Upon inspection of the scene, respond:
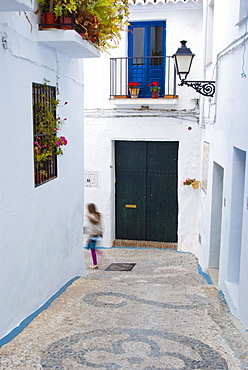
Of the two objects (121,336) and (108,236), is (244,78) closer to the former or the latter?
(121,336)

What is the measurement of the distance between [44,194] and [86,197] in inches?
234

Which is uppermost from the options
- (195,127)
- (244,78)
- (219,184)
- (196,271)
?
(244,78)

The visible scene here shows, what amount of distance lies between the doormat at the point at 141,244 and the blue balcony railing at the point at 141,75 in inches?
142

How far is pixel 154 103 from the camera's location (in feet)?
34.3

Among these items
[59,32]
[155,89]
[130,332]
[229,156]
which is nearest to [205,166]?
[155,89]

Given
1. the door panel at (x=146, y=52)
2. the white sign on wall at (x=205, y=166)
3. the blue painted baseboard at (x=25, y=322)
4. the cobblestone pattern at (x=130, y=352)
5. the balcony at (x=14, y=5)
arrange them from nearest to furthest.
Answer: the balcony at (x=14, y=5) < the cobblestone pattern at (x=130, y=352) < the blue painted baseboard at (x=25, y=322) < the white sign on wall at (x=205, y=166) < the door panel at (x=146, y=52)

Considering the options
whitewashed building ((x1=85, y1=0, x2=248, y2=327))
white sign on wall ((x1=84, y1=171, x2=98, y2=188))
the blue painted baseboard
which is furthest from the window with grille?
white sign on wall ((x1=84, y1=171, x2=98, y2=188))

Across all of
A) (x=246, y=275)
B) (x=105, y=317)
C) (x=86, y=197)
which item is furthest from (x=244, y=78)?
(x=86, y=197)

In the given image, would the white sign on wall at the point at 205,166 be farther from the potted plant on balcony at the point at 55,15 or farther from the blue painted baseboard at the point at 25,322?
the potted plant on balcony at the point at 55,15

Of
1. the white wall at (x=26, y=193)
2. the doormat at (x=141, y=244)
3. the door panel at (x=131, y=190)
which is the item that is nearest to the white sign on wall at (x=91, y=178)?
the door panel at (x=131, y=190)

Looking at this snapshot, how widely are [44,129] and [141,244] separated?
6.45 meters

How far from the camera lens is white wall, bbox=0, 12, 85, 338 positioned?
14.2 feet

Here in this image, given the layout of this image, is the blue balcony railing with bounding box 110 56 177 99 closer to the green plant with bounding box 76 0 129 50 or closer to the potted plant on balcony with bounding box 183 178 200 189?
the potted plant on balcony with bounding box 183 178 200 189

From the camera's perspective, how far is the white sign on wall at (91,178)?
11.3 m
